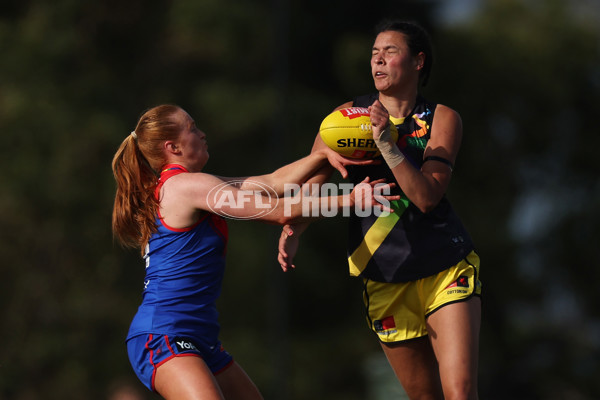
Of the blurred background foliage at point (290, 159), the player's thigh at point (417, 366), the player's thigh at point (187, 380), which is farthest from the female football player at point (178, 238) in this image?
the blurred background foliage at point (290, 159)

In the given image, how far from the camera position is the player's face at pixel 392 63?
413 cm

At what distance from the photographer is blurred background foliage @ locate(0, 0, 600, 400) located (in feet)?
46.6

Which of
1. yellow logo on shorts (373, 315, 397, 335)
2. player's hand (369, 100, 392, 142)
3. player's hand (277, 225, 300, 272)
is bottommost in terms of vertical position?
yellow logo on shorts (373, 315, 397, 335)

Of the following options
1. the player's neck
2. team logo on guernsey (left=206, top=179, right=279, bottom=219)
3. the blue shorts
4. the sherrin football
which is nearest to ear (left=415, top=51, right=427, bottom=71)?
the player's neck

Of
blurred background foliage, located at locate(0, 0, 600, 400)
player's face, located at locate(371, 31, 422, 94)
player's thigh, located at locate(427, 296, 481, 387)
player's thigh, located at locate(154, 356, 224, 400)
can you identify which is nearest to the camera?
player's thigh, located at locate(154, 356, 224, 400)

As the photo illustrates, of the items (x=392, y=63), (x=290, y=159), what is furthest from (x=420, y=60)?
(x=290, y=159)

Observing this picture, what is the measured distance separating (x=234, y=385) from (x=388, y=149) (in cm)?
134

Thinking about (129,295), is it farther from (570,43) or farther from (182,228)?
(182,228)

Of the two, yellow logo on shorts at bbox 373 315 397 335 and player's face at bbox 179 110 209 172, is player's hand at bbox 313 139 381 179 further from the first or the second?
yellow logo on shorts at bbox 373 315 397 335

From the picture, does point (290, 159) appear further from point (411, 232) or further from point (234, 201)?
point (234, 201)

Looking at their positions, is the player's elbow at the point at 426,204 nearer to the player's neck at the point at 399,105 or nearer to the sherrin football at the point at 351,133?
the sherrin football at the point at 351,133

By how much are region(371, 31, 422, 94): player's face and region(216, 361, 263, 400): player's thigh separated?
152 centimetres

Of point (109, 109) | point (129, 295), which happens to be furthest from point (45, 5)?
point (129, 295)

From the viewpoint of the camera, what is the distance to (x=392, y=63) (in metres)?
4.13
